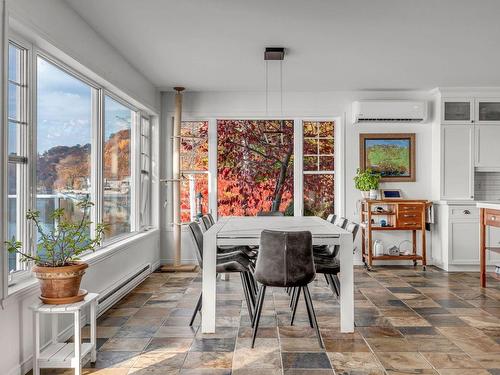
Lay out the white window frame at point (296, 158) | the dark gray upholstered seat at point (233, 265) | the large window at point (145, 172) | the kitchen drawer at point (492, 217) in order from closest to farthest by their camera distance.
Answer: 1. the dark gray upholstered seat at point (233, 265)
2. the kitchen drawer at point (492, 217)
3. the large window at point (145, 172)
4. the white window frame at point (296, 158)

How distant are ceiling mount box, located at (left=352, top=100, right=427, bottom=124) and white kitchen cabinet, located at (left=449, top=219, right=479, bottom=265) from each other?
1561 millimetres

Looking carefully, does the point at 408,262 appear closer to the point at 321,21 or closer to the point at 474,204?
the point at 474,204

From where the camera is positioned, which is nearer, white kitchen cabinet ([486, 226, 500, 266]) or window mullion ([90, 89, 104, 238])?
window mullion ([90, 89, 104, 238])

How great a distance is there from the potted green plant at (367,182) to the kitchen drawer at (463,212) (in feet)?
3.42

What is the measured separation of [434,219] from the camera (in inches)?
258

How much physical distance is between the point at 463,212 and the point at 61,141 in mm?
5153

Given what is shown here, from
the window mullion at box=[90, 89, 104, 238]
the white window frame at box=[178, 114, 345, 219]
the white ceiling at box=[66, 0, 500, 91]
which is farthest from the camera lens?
the white window frame at box=[178, 114, 345, 219]

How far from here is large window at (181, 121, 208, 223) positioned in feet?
22.5

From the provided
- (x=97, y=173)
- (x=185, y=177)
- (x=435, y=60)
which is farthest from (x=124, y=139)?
(x=435, y=60)

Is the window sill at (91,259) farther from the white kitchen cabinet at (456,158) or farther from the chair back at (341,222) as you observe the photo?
the white kitchen cabinet at (456,158)

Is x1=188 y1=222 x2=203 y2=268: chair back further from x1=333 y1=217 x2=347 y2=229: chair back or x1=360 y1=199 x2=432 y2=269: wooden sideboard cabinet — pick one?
x1=360 y1=199 x2=432 y2=269: wooden sideboard cabinet

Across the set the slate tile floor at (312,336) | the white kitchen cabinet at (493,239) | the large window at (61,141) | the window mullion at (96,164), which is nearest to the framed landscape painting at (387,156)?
the white kitchen cabinet at (493,239)

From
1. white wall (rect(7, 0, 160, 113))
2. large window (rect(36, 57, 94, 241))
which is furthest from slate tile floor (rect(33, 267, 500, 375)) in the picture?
white wall (rect(7, 0, 160, 113))

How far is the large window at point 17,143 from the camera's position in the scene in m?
2.90
